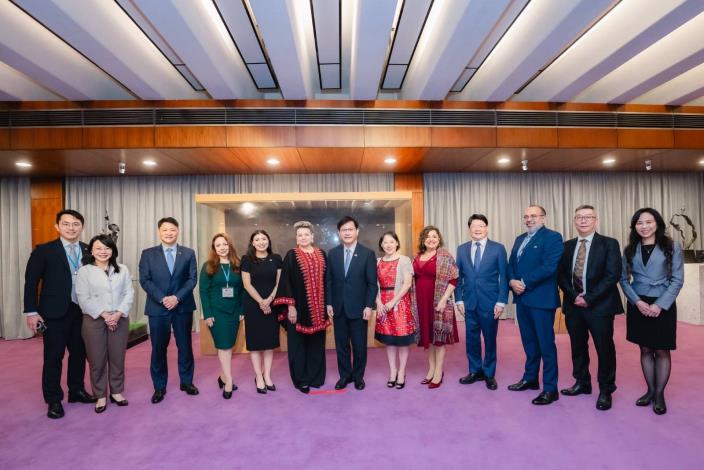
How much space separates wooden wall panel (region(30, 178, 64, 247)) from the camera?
5.90m

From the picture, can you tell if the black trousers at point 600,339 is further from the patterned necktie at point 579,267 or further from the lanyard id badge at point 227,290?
the lanyard id badge at point 227,290

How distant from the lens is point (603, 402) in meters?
2.75

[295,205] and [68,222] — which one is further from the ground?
[295,205]

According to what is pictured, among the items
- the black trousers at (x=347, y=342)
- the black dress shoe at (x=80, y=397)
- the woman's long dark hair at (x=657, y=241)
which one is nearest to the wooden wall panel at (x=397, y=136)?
the black trousers at (x=347, y=342)

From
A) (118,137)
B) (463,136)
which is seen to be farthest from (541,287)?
(118,137)

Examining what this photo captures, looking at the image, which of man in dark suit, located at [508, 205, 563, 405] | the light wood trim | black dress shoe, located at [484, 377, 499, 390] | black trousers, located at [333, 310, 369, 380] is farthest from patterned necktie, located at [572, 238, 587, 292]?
the light wood trim

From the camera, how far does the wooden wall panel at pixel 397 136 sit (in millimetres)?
4676

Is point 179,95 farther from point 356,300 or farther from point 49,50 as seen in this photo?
point 356,300

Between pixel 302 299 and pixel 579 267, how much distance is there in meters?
2.18

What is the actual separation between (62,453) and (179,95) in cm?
375

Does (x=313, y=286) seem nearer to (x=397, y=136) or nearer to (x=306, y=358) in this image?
(x=306, y=358)

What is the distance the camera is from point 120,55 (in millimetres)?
3338

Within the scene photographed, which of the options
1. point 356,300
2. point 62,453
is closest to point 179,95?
point 356,300

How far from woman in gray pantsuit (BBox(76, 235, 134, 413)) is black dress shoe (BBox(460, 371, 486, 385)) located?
284 cm
